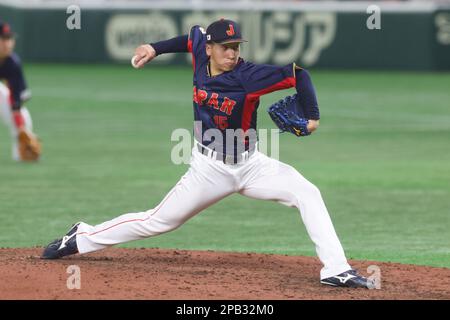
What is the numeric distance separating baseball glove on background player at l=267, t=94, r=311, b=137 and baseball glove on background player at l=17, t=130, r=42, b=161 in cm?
804

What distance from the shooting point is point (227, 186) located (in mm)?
7676

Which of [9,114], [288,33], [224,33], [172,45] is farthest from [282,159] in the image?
[288,33]

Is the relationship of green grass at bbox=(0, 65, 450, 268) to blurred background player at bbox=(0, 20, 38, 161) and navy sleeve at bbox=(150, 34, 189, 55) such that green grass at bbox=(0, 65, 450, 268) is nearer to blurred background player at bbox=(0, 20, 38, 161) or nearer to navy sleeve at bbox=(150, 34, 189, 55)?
blurred background player at bbox=(0, 20, 38, 161)

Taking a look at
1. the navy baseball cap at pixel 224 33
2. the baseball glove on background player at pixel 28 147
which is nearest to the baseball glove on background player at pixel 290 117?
the navy baseball cap at pixel 224 33

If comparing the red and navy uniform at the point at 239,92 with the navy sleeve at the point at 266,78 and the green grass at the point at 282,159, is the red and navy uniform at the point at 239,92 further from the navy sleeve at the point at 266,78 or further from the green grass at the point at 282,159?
the green grass at the point at 282,159

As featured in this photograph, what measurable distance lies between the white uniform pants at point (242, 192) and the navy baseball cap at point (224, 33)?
2.60 feet

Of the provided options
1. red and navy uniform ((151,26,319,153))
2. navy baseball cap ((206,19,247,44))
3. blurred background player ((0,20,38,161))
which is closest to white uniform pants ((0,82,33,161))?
blurred background player ((0,20,38,161))

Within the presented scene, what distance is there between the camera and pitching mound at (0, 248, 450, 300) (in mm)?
7016

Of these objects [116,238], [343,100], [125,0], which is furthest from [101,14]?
[116,238]

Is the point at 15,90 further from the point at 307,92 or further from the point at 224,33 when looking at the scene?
the point at 307,92

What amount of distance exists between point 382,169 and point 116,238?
707cm
